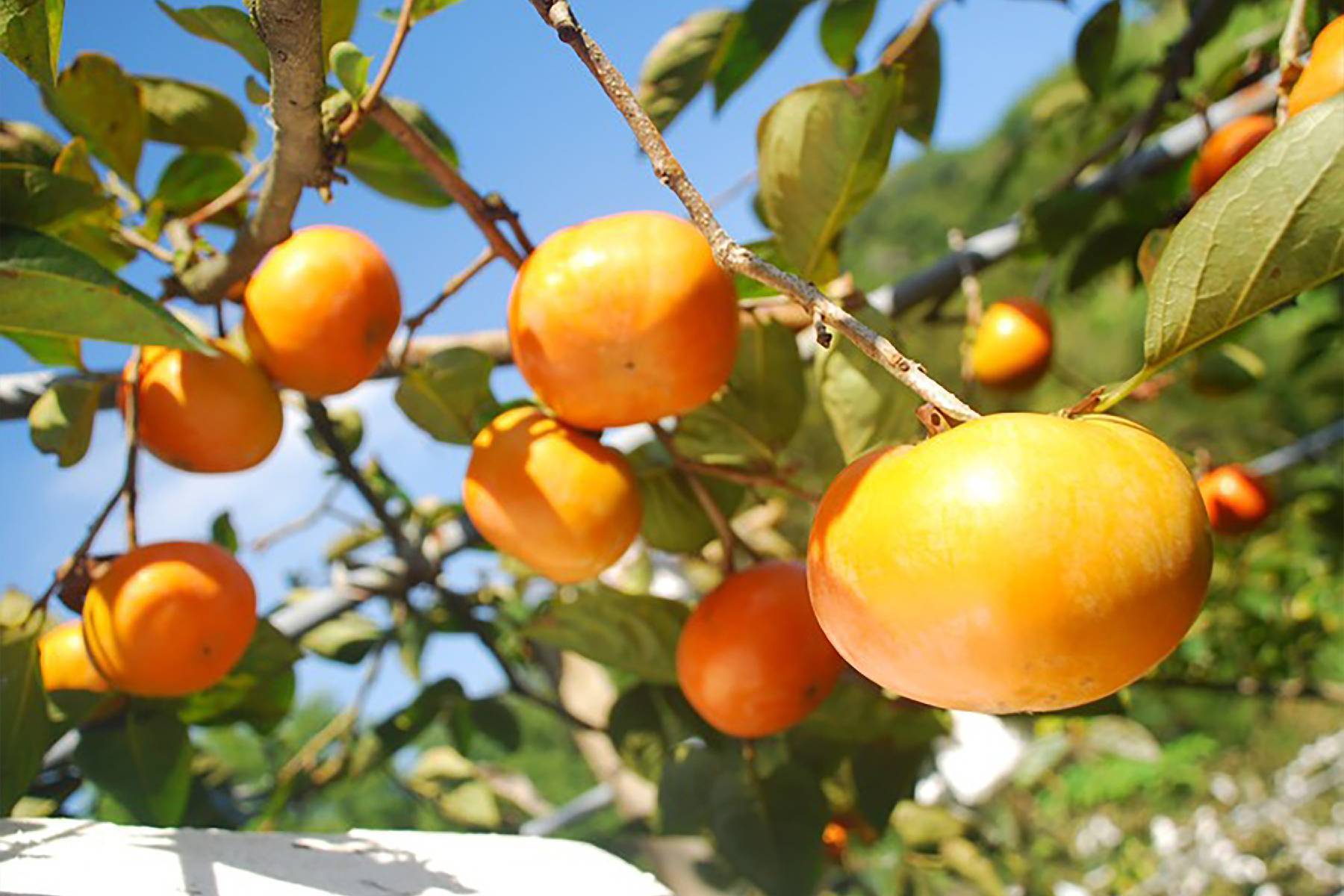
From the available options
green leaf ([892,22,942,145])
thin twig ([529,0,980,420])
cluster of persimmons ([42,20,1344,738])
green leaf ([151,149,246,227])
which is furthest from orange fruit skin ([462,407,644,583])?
green leaf ([892,22,942,145])

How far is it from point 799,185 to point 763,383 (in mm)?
123

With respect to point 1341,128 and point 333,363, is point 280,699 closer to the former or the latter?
point 333,363

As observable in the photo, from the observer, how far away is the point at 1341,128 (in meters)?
0.32

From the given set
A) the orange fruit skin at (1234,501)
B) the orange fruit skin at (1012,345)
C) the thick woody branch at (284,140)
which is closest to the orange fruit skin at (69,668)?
the thick woody branch at (284,140)

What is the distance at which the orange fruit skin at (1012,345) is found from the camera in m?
0.84

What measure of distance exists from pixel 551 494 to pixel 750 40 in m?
0.51

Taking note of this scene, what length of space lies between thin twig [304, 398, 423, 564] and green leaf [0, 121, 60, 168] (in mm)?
226

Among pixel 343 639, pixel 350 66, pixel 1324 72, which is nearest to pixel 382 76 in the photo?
pixel 350 66

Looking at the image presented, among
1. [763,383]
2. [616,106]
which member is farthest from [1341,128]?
[763,383]

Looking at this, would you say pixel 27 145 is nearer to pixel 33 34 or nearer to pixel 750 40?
pixel 33 34

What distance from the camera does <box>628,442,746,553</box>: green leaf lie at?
0.65 m

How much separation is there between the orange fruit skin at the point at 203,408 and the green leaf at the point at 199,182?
17 centimetres

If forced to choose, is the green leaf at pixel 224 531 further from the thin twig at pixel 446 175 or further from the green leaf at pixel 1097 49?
the green leaf at pixel 1097 49

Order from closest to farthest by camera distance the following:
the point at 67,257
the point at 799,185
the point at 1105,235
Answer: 1. the point at 67,257
2. the point at 799,185
3. the point at 1105,235
